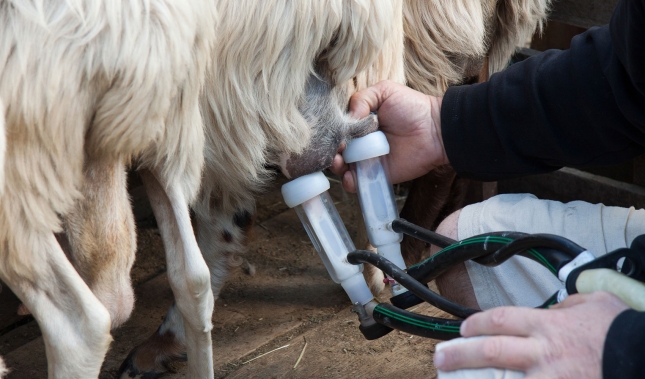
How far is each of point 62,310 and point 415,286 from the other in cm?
82

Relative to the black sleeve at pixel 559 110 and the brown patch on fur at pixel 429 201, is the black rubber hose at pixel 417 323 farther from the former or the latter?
the brown patch on fur at pixel 429 201

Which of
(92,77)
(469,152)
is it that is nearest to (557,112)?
(469,152)

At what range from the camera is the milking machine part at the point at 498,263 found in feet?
3.98

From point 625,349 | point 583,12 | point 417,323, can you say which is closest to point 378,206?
point 417,323

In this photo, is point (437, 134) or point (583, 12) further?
point (583, 12)

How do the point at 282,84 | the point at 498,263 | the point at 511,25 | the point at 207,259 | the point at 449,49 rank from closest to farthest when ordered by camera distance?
the point at 498,263, the point at 282,84, the point at 207,259, the point at 449,49, the point at 511,25

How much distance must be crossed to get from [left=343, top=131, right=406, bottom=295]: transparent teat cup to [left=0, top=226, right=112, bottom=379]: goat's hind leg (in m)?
0.83

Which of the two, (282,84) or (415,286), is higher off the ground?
(282,84)

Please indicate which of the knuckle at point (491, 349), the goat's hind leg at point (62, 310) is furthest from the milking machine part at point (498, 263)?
the goat's hind leg at point (62, 310)

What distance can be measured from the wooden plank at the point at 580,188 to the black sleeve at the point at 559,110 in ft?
4.20

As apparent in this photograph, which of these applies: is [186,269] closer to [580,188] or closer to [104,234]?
[104,234]

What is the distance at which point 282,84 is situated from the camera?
80.5 inches

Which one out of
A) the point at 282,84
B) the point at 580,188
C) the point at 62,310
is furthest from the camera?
the point at 580,188

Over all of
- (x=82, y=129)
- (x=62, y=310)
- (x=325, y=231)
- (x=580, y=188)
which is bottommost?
(x=580, y=188)
